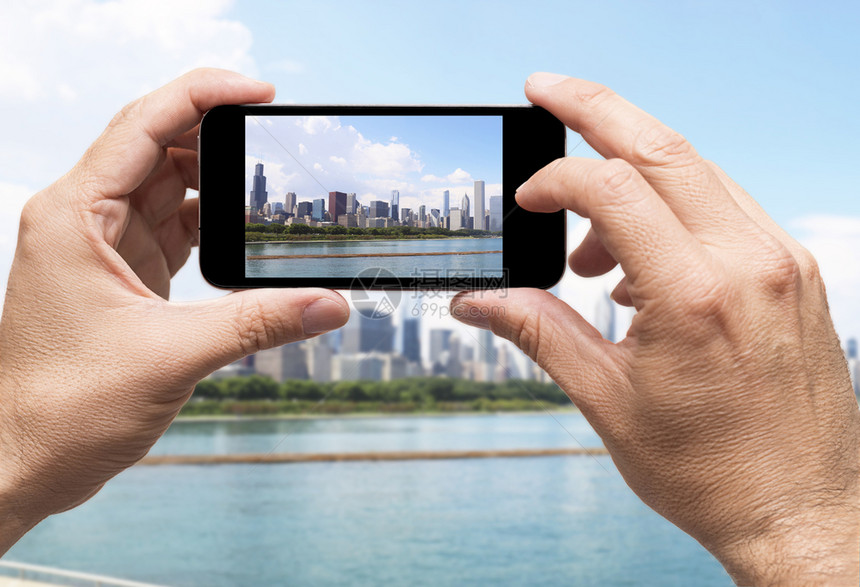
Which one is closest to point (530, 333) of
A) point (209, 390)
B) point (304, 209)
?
point (304, 209)

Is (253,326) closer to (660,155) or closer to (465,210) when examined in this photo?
(465,210)

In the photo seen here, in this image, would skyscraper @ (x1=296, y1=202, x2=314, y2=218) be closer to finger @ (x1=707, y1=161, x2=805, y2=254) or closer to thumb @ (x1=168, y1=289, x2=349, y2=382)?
thumb @ (x1=168, y1=289, x2=349, y2=382)

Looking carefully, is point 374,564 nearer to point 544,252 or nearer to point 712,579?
point 712,579

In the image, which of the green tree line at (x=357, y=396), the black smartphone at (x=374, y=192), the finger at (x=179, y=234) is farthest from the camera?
the green tree line at (x=357, y=396)

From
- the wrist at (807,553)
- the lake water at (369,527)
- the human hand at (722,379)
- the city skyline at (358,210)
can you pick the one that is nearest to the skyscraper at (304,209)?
the city skyline at (358,210)

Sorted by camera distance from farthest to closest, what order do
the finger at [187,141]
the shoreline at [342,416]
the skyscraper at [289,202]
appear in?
the shoreline at [342,416]
the finger at [187,141]
the skyscraper at [289,202]

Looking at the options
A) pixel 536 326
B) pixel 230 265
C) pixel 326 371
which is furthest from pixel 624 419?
pixel 326 371

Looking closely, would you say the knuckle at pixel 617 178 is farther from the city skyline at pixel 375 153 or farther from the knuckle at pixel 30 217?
the knuckle at pixel 30 217
